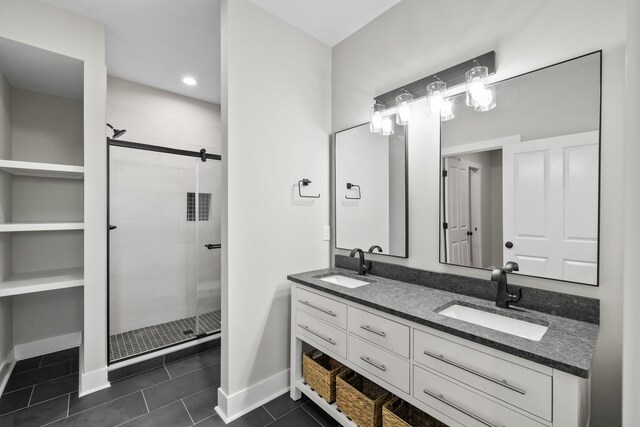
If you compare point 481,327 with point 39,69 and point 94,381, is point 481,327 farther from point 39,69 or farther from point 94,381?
point 39,69

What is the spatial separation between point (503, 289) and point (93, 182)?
2.71 meters

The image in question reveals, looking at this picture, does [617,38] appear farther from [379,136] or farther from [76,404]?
→ [76,404]

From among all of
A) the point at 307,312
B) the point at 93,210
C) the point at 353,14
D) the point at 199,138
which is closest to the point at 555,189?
the point at 307,312

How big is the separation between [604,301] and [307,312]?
1500mm

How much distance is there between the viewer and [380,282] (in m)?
1.95

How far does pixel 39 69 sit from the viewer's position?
7.25 feet

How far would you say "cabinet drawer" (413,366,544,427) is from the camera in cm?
105

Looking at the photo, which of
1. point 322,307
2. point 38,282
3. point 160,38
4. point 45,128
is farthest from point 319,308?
point 45,128

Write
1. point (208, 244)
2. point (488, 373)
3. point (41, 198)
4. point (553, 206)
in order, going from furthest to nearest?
point (208, 244)
point (41, 198)
point (553, 206)
point (488, 373)

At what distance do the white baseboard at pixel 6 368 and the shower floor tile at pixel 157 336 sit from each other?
0.65 metres

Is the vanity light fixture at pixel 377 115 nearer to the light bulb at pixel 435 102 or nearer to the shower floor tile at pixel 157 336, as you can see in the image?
the light bulb at pixel 435 102

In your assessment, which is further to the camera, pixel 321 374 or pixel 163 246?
pixel 163 246

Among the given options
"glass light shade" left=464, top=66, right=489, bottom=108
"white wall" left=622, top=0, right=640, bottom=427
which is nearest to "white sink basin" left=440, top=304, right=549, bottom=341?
"white wall" left=622, top=0, right=640, bottom=427

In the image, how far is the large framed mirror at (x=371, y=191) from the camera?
2008mm
